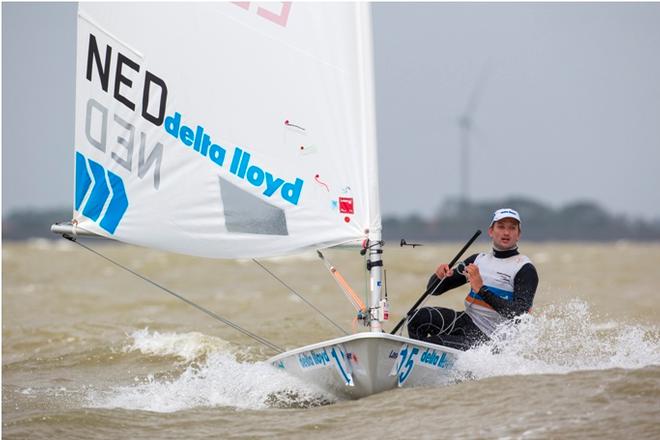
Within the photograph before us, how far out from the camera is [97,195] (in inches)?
242

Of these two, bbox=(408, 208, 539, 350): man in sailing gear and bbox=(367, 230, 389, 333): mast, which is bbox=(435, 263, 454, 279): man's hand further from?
bbox=(367, 230, 389, 333): mast

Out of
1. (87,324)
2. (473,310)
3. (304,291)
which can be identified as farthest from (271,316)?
(473,310)

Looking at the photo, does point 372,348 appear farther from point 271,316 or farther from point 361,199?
point 271,316

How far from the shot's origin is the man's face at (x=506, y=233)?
5.86 meters

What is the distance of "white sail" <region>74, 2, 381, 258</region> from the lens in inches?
225

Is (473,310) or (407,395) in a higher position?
(473,310)

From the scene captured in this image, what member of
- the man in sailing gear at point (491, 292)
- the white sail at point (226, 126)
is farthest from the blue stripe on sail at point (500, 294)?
the white sail at point (226, 126)

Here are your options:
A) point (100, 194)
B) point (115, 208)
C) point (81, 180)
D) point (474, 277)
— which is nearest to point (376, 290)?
point (474, 277)

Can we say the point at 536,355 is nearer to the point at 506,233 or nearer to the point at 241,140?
the point at 506,233

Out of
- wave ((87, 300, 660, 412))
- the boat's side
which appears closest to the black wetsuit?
wave ((87, 300, 660, 412))

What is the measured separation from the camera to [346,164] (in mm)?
5684

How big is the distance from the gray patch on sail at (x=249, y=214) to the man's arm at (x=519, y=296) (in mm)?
1245

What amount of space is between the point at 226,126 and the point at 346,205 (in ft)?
2.93

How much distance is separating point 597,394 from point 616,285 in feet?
36.6
